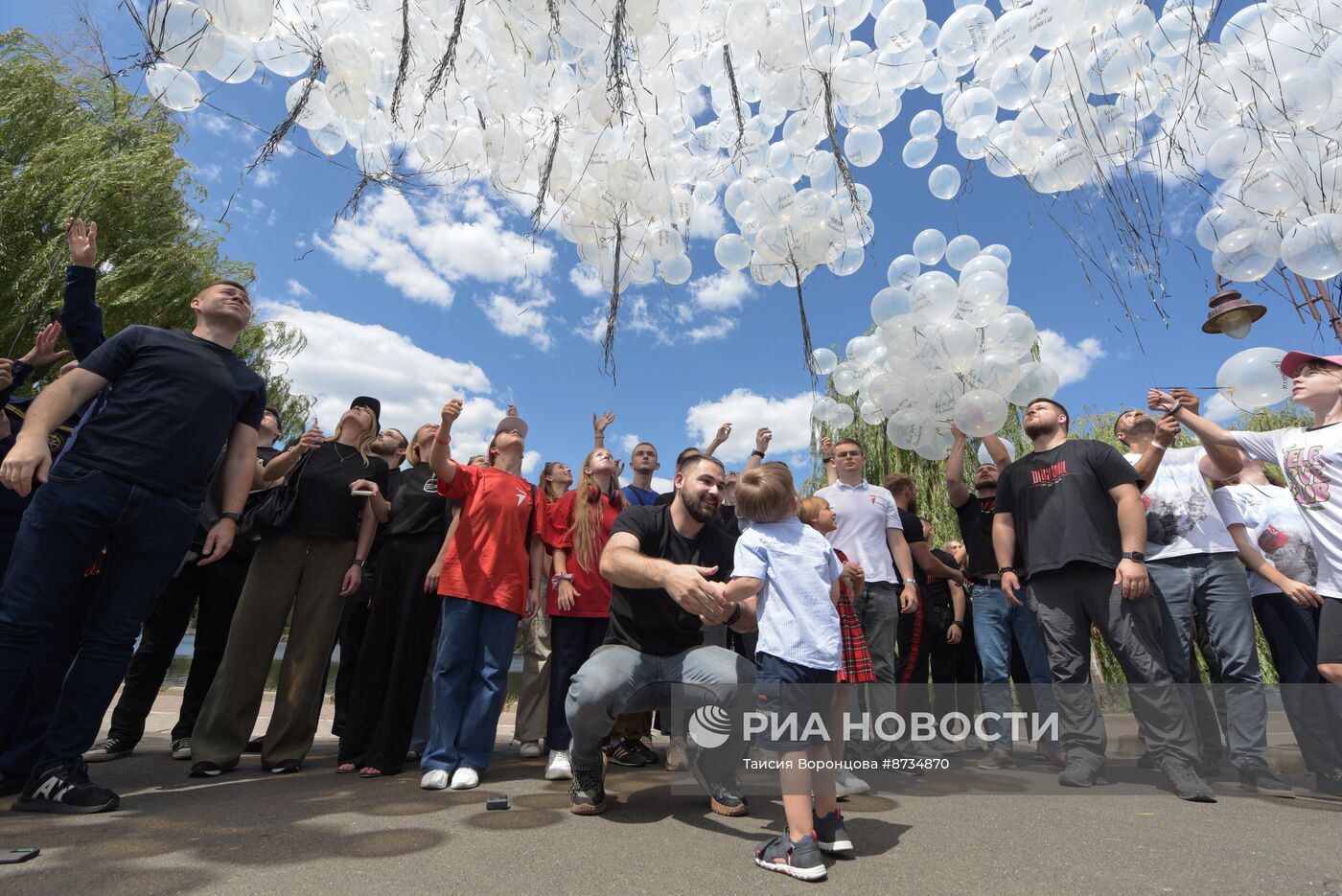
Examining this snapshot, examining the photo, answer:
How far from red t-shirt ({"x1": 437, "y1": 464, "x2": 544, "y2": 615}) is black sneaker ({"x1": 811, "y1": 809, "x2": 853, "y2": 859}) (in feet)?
5.76

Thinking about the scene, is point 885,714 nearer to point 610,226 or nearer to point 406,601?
point 406,601

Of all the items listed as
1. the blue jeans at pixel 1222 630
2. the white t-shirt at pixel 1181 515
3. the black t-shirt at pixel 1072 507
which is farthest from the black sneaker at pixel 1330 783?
the black t-shirt at pixel 1072 507

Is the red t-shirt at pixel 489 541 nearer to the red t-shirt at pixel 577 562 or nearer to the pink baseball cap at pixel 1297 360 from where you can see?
the red t-shirt at pixel 577 562

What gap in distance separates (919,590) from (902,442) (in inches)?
54.3

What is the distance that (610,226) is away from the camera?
4285mm

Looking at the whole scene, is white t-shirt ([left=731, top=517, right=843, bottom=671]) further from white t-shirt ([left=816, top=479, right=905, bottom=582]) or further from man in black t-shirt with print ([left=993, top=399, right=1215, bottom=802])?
man in black t-shirt with print ([left=993, top=399, right=1215, bottom=802])

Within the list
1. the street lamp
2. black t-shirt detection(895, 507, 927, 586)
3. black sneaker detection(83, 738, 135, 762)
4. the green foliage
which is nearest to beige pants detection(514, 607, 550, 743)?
black sneaker detection(83, 738, 135, 762)

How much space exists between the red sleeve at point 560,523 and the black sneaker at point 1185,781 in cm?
305

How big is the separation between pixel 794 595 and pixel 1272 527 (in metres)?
3.35

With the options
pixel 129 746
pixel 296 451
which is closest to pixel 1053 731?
pixel 296 451

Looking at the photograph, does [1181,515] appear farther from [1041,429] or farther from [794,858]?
[794,858]

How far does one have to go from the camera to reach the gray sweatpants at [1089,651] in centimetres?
301

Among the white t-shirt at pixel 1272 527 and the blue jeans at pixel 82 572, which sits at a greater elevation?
the white t-shirt at pixel 1272 527

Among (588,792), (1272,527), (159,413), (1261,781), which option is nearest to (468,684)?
(588,792)
